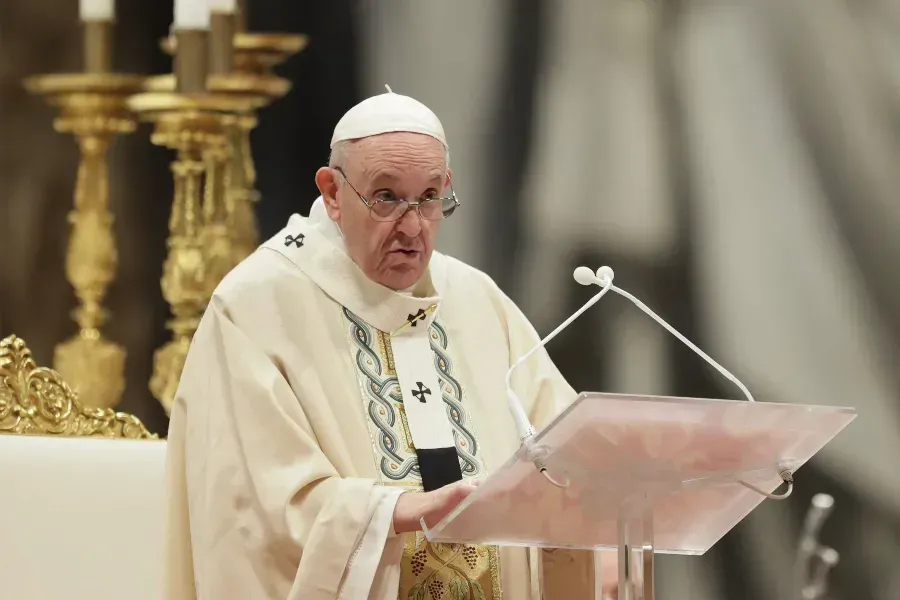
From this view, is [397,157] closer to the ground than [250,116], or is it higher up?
higher up

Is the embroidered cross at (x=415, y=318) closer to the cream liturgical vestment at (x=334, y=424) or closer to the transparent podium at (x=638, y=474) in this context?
the cream liturgical vestment at (x=334, y=424)

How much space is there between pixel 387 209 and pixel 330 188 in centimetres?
19

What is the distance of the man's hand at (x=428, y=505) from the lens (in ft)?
9.80

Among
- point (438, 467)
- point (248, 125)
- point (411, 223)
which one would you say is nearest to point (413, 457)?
point (438, 467)

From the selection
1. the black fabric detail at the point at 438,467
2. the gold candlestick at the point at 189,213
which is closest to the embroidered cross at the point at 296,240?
the black fabric detail at the point at 438,467

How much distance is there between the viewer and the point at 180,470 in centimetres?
345

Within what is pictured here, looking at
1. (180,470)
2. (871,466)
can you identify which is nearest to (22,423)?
(180,470)

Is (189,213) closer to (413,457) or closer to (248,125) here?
(248,125)

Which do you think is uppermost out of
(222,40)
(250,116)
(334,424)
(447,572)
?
(222,40)

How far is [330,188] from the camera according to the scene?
11.7 ft

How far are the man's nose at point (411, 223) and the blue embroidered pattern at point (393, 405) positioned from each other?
0.30 meters

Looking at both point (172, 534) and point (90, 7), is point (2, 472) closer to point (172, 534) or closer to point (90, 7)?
point (172, 534)

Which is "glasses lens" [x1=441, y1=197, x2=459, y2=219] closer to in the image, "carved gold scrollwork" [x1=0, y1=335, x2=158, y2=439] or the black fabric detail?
the black fabric detail

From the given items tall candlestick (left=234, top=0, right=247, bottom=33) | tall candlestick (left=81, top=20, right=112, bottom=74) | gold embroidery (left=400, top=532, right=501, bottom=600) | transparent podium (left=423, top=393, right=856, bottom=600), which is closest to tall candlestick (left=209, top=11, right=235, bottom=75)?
tall candlestick (left=234, top=0, right=247, bottom=33)
